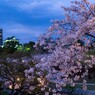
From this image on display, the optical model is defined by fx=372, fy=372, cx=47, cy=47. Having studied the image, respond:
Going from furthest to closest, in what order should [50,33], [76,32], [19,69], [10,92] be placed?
[10,92]
[19,69]
[50,33]
[76,32]

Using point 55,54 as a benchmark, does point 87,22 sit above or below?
above

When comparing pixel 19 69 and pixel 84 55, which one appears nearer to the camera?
pixel 84 55

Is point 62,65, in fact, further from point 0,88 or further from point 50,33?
point 0,88

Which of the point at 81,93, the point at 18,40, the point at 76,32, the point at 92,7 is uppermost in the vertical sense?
the point at 18,40

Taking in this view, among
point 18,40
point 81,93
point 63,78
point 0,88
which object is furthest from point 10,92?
point 18,40

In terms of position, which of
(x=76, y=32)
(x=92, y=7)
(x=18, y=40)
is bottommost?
(x=76, y=32)

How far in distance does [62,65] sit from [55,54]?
11.6 inches

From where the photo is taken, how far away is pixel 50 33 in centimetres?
851

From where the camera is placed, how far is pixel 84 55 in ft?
27.8

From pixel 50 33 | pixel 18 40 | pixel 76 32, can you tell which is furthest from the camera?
pixel 18 40

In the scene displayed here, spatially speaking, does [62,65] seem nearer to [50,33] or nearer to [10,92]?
[50,33]

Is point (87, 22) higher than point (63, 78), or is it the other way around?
point (87, 22)

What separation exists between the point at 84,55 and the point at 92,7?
111cm

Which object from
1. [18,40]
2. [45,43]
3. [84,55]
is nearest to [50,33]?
[45,43]
